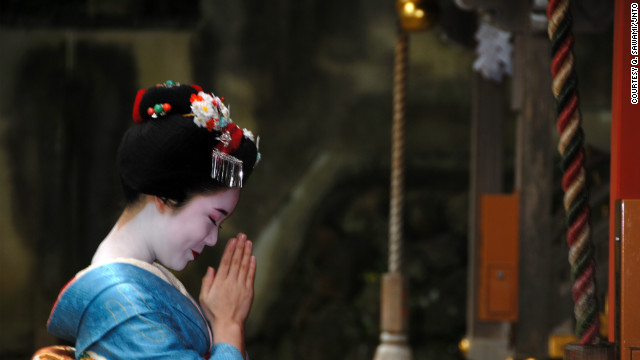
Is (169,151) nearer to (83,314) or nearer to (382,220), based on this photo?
(83,314)

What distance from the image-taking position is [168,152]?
6.21ft

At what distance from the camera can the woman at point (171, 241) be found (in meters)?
1.82

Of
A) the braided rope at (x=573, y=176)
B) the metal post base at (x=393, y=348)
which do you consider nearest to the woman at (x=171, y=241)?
the braided rope at (x=573, y=176)

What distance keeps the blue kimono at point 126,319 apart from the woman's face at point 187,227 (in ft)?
0.24

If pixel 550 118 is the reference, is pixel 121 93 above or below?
above

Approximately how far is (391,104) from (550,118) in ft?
12.6

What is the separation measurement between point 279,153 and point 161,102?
6.24 meters

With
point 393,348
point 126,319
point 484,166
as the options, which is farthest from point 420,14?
point 126,319

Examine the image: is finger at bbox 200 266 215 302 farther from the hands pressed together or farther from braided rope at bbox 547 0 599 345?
braided rope at bbox 547 0 599 345

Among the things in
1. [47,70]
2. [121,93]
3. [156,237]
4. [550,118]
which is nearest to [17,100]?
[47,70]

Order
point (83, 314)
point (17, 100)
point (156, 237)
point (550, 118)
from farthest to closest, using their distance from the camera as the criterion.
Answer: point (17, 100), point (550, 118), point (156, 237), point (83, 314)

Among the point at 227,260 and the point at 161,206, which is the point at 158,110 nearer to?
the point at 161,206

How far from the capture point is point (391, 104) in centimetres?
820

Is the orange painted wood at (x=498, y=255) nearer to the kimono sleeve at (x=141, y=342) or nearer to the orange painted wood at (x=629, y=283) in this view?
the orange painted wood at (x=629, y=283)
